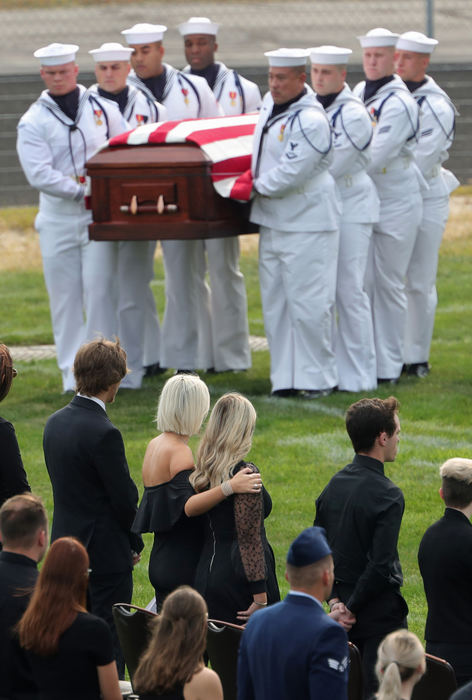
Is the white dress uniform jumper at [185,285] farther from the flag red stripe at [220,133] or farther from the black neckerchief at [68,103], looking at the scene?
the black neckerchief at [68,103]

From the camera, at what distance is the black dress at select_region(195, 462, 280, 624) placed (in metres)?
4.99

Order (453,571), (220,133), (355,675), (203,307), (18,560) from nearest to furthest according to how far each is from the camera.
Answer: (18,560) → (355,675) → (453,571) → (220,133) → (203,307)

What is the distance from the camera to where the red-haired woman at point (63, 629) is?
152 inches

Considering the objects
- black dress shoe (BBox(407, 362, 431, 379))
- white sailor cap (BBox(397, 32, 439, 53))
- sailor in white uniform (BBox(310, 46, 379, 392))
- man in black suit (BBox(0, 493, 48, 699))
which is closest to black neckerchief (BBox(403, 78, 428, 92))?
white sailor cap (BBox(397, 32, 439, 53))

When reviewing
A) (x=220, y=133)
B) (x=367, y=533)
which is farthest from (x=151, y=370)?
(x=367, y=533)

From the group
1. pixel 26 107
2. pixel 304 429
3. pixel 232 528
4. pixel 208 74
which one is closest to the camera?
pixel 232 528

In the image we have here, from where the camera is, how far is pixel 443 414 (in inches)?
388

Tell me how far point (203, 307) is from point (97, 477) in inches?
252

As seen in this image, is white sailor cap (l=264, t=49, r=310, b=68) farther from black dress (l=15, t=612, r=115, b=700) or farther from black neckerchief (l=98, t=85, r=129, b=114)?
black dress (l=15, t=612, r=115, b=700)

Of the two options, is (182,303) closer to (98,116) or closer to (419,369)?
(98,116)

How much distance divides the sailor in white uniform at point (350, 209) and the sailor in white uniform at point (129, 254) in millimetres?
1402

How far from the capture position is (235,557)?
5023mm

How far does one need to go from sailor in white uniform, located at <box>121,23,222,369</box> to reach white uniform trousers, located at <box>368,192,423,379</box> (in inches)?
59.1

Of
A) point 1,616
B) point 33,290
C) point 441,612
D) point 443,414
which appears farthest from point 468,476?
point 33,290
